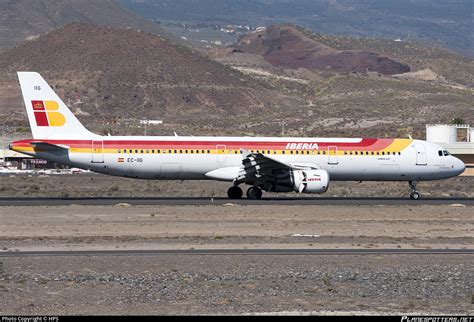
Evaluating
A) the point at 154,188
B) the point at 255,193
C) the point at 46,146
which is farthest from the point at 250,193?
the point at 154,188

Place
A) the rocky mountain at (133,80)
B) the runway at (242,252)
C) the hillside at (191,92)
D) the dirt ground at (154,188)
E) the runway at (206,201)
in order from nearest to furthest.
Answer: the runway at (242,252), the runway at (206,201), the dirt ground at (154,188), the hillside at (191,92), the rocky mountain at (133,80)

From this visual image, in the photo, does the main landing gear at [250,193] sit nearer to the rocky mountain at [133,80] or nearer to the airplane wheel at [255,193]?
the airplane wheel at [255,193]

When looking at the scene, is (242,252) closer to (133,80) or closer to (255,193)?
(255,193)

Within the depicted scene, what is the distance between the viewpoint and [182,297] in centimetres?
2172

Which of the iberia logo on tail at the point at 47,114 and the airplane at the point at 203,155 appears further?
the iberia logo on tail at the point at 47,114

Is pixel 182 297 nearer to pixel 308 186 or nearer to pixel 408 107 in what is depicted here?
pixel 308 186

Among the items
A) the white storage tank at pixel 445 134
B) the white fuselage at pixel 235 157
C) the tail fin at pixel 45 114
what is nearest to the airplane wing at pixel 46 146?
the white fuselage at pixel 235 157

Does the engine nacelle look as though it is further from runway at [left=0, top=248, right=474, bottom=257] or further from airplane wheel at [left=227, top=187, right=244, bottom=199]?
runway at [left=0, top=248, right=474, bottom=257]

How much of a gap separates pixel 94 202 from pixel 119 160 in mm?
2559

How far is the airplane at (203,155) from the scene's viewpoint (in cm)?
4756

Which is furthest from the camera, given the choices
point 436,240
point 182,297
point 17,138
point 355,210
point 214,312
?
point 17,138

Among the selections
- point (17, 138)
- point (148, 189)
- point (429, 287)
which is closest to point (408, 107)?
point (17, 138)

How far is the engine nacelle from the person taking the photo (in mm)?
47750

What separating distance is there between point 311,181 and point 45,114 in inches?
514
